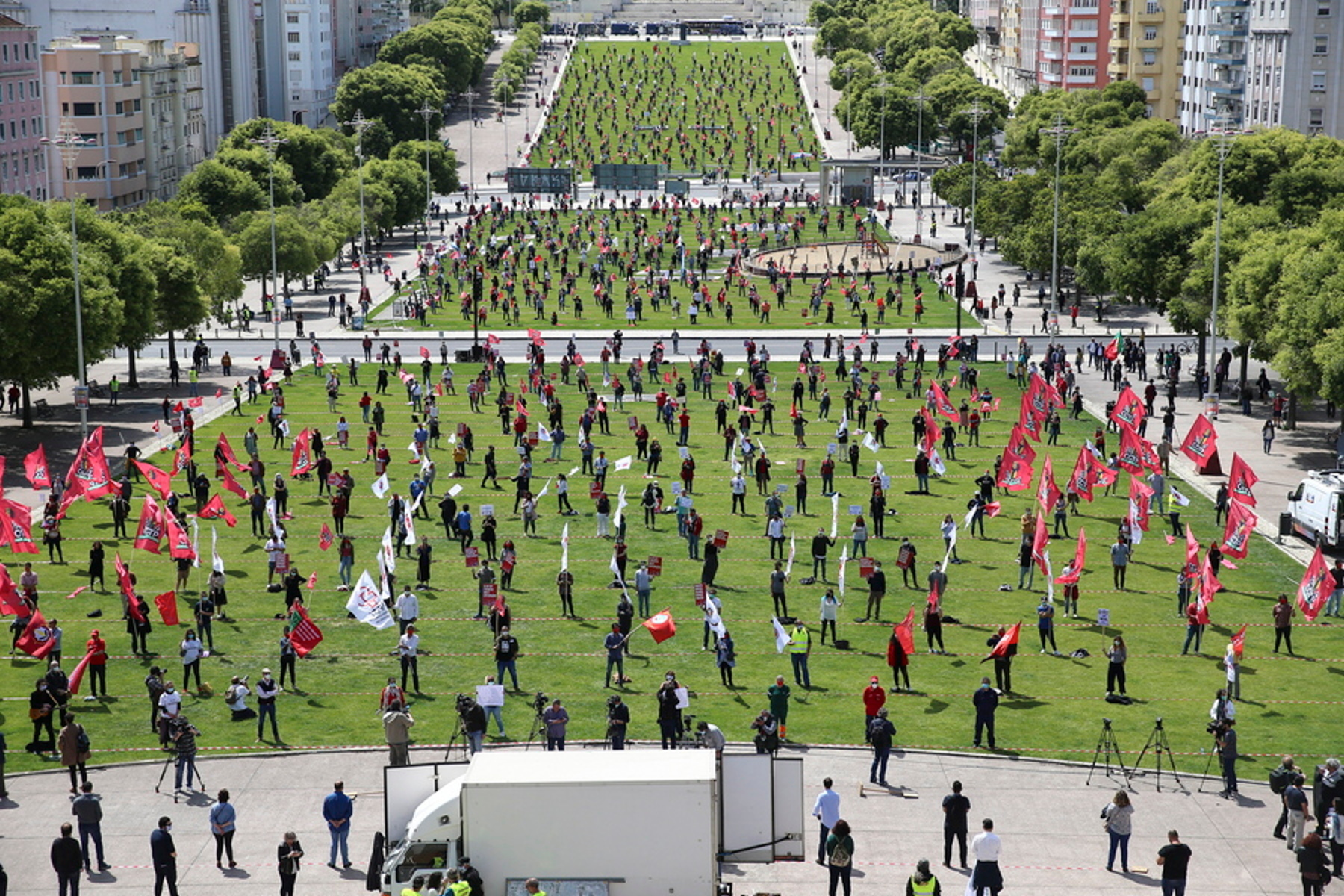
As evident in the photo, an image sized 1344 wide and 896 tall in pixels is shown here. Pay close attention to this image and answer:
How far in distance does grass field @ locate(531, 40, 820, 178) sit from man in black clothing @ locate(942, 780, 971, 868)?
125 metres

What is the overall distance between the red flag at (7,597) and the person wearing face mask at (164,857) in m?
11.8

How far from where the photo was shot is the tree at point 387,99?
143 m

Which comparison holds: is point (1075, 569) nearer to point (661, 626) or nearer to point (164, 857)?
point (661, 626)

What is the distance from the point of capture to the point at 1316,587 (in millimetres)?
35438

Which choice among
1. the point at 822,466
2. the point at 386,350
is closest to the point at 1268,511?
the point at 822,466

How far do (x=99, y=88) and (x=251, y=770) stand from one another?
93.6 metres

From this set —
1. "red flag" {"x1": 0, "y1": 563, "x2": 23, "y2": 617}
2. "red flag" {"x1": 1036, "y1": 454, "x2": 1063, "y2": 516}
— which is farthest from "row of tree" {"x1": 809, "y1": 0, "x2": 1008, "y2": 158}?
"red flag" {"x1": 0, "y1": 563, "x2": 23, "y2": 617}

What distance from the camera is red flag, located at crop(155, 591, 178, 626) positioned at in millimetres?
35344

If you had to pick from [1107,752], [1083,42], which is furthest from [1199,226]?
[1083,42]

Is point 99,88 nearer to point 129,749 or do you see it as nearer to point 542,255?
point 542,255

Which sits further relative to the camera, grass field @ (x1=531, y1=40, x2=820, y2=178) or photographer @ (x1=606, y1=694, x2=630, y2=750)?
grass field @ (x1=531, y1=40, x2=820, y2=178)

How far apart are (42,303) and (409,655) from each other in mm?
28365

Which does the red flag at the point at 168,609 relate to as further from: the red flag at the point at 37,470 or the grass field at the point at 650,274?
the grass field at the point at 650,274

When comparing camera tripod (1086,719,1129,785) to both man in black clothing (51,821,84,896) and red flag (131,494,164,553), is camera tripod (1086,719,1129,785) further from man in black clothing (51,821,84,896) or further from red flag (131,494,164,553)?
red flag (131,494,164,553)
